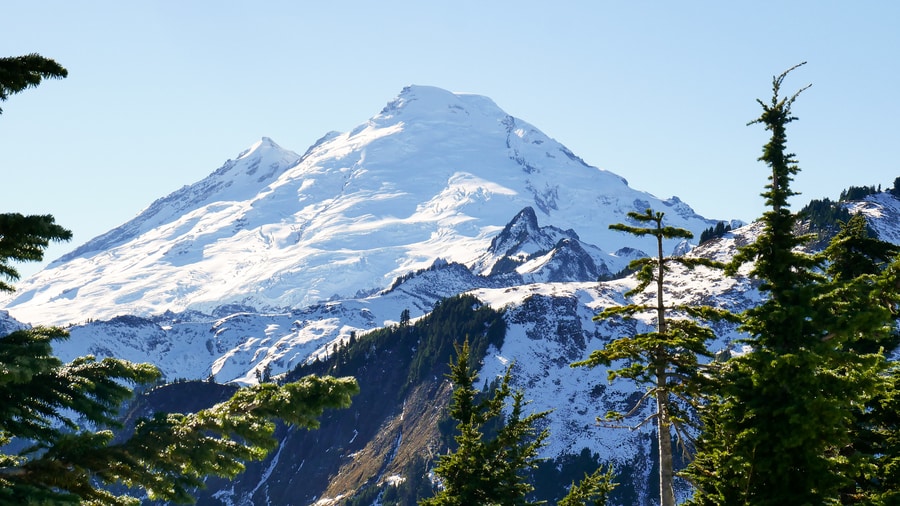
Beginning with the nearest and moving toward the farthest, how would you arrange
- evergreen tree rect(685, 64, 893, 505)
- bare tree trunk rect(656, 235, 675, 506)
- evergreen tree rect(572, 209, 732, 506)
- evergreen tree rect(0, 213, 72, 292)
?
evergreen tree rect(0, 213, 72, 292)
evergreen tree rect(685, 64, 893, 505)
evergreen tree rect(572, 209, 732, 506)
bare tree trunk rect(656, 235, 675, 506)

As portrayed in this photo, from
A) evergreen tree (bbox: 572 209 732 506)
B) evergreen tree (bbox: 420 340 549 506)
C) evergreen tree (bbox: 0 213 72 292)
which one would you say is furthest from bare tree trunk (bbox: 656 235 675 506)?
evergreen tree (bbox: 0 213 72 292)

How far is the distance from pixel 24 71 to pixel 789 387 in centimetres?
1893

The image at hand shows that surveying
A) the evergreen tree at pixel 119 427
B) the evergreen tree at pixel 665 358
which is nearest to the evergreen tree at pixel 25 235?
the evergreen tree at pixel 119 427

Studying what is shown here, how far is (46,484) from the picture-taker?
12.6 metres

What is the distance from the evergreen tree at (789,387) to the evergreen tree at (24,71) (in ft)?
57.8

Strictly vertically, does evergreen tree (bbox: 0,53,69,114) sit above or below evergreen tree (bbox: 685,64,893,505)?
above

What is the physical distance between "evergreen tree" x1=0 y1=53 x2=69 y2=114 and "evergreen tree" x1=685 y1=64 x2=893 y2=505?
57.8 feet

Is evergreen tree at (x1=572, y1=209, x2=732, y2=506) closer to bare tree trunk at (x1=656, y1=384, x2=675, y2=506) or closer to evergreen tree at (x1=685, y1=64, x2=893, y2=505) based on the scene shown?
bare tree trunk at (x1=656, y1=384, x2=675, y2=506)

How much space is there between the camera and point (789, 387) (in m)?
23.0

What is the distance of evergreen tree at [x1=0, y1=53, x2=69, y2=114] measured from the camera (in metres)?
12.3

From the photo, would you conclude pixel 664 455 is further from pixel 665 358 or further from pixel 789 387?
pixel 789 387

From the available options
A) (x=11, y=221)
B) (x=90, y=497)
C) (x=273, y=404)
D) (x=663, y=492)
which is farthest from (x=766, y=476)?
(x=11, y=221)

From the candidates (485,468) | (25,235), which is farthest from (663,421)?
(25,235)

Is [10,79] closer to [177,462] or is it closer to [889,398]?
[177,462]
